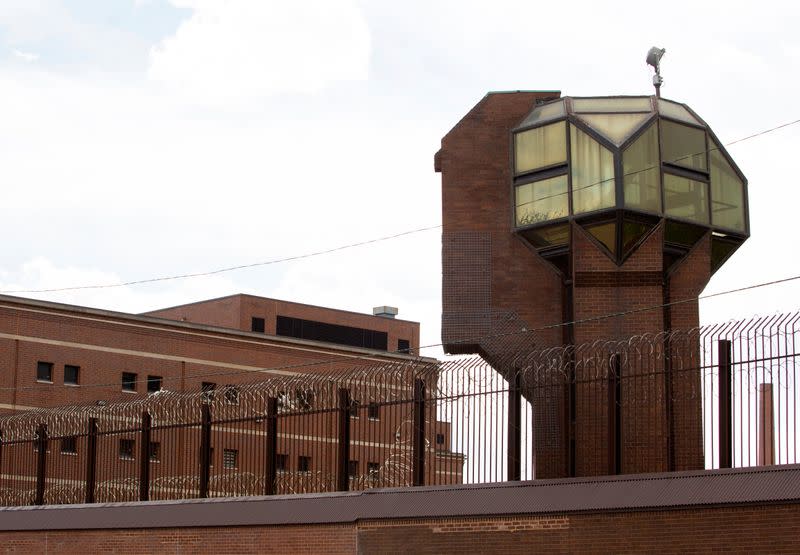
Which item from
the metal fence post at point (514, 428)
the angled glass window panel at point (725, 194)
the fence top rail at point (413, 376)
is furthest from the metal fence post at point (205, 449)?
the angled glass window panel at point (725, 194)

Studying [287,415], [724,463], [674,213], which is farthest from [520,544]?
[674,213]

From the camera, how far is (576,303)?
23.3m

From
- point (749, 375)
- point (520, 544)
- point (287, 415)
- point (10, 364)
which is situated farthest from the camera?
point (10, 364)

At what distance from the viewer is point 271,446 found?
22.8 metres

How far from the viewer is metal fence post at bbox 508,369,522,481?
19297mm

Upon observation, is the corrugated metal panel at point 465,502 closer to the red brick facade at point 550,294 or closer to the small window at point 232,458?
the small window at point 232,458

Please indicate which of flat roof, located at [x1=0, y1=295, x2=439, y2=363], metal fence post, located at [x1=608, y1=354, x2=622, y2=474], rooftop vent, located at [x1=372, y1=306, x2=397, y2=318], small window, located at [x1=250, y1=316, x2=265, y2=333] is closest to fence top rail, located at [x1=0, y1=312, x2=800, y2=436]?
metal fence post, located at [x1=608, y1=354, x2=622, y2=474]

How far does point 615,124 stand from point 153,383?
1523 inches

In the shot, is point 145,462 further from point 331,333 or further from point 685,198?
point 331,333

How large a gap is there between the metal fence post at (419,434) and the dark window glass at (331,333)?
6022 centimetres

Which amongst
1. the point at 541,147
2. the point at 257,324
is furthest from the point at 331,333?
the point at 541,147

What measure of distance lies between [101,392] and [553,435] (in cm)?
3709

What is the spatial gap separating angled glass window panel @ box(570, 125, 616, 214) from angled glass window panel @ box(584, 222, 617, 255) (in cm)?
30

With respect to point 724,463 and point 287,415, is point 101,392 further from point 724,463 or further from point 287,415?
point 724,463
